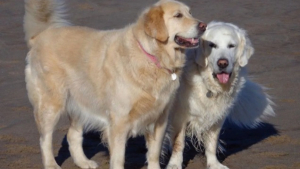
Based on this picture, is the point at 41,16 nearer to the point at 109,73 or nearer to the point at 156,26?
the point at 109,73

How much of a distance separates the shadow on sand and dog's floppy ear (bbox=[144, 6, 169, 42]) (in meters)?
1.51

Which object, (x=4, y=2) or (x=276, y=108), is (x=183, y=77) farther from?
(x=4, y=2)

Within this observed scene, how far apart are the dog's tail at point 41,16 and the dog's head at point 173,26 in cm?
129

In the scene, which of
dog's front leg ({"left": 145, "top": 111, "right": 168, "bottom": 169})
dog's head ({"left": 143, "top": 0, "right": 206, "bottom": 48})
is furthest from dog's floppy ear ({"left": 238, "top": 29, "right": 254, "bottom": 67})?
dog's front leg ({"left": 145, "top": 111, "right": 168, "bottom": 169})

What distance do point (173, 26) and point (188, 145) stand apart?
2.06 metres

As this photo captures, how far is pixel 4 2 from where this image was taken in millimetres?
14734

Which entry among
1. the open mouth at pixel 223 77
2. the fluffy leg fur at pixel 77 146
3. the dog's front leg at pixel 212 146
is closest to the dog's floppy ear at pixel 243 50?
the open mouth at pixel 223 77

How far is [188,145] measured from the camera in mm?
7543

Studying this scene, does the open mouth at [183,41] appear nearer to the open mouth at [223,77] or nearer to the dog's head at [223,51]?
the dog's head at [223,51]

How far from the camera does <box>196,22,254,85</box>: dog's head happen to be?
250 inches

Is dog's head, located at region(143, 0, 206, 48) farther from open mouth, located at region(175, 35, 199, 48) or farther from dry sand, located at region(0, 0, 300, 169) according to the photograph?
dry sand, located at region(0, 0, 300, 169)

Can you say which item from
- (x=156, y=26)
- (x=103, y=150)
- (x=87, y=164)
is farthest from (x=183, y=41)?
(x=103, y=150)

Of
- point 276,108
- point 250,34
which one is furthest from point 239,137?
point 250,34

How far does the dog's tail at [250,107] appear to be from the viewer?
745 centimetres
